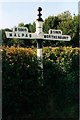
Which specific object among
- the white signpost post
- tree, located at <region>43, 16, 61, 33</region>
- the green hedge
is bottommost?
the green hedge

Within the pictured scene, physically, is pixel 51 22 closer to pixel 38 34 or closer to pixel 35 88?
pixel 38 34

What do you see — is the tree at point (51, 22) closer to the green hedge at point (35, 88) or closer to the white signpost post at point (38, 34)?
the white signpost post at point (38, 34)

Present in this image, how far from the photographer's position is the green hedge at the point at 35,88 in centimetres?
597

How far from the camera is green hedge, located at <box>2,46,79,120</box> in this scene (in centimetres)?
597

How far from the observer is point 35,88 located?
625 centimetres

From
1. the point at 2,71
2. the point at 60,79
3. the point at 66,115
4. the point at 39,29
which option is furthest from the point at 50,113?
the point at 39,29

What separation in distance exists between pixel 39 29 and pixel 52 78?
120 centimetres

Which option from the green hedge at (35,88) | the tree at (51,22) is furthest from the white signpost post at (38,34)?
the tree at (51,22)

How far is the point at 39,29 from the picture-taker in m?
7.33

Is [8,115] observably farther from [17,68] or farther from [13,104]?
[17,68]

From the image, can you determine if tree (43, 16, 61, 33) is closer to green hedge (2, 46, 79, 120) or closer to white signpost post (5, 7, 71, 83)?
white signpost post (5, 7, 71, 83)

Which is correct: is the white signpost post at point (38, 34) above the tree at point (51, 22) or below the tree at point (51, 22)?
below

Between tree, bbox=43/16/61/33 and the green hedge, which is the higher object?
tree, bbox=43/16/61/33

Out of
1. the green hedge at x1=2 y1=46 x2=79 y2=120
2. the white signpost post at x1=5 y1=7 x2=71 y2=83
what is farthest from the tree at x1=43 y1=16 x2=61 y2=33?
the green hedge at x1=2 y1=46 x2=79 y2=120
